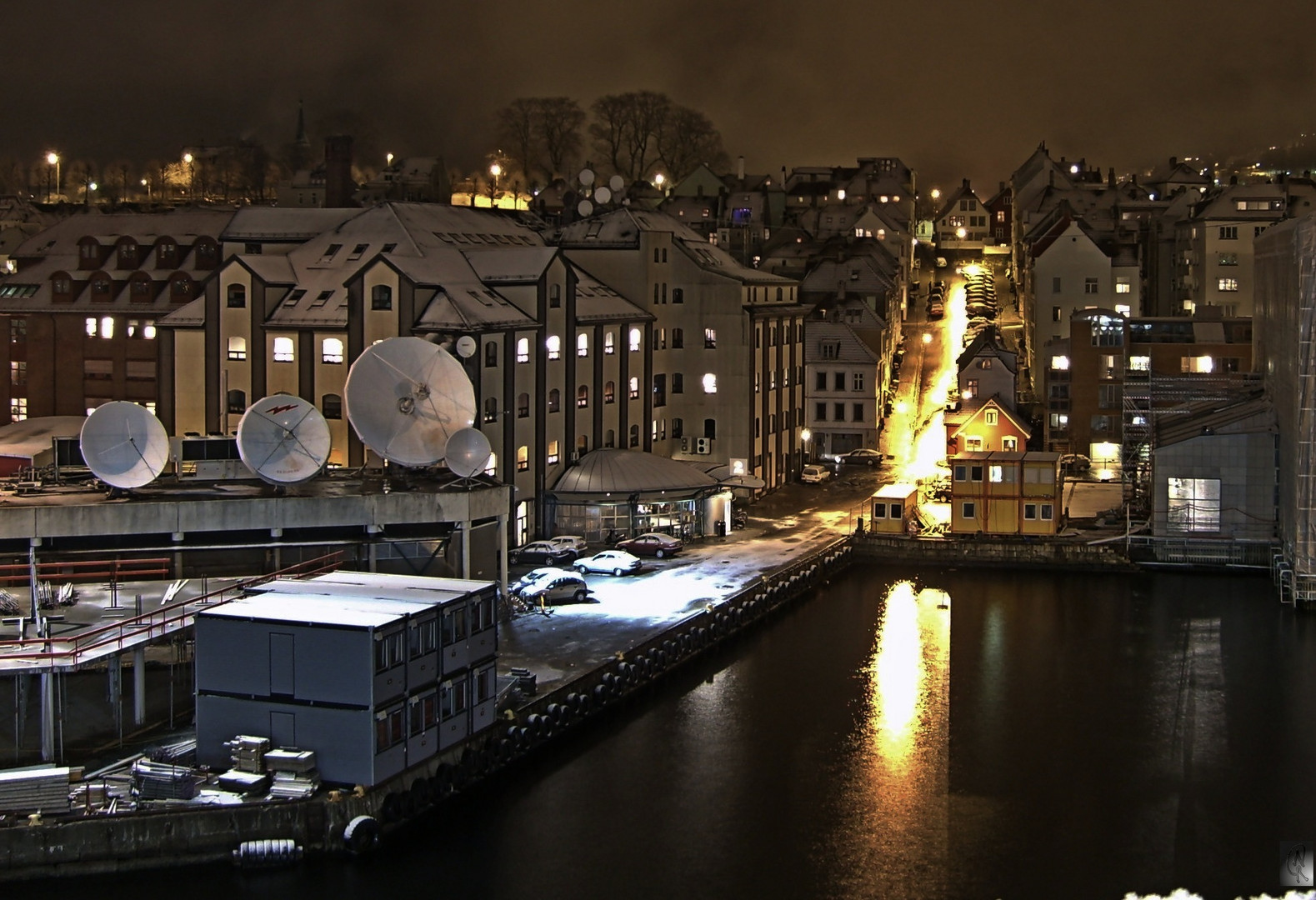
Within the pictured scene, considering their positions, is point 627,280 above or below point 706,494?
above

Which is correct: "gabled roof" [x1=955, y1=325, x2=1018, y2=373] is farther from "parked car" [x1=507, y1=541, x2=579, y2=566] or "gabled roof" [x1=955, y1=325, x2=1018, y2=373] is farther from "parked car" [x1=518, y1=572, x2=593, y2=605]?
"parked car" [x1=518, y1=572, x2=593, y2=605]

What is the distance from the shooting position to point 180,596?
2969cm

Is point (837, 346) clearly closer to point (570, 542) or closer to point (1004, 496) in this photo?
point (1004, 496)

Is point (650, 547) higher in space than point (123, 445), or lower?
lower

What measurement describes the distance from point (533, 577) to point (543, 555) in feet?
10.6

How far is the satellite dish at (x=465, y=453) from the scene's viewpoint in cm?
→ 3228

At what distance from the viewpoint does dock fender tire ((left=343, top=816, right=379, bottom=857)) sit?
75.6 ft

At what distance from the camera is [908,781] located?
26734 mm

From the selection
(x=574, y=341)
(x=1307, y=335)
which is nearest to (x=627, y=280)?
(x=574, y=341)

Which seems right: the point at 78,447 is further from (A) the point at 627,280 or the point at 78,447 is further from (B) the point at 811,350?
(B) the point at 811,350

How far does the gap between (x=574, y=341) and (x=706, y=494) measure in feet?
16.9

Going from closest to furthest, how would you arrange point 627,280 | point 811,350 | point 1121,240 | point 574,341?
1. point 574,341
2. point 627,280
3. point 811,350
4. point 1121,240

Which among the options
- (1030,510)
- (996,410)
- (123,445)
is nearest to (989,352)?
(996,410)

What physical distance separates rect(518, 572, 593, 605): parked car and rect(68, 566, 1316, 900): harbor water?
336 cm
